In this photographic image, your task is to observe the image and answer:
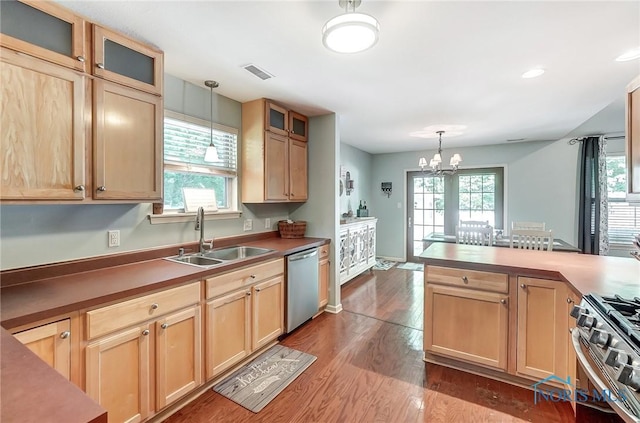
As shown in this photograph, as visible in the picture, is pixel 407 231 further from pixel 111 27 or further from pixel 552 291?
pixel 111 27

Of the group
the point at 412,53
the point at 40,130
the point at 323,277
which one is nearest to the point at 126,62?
the point at 40,130

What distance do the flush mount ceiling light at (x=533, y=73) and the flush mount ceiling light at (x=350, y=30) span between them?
1.63 meters

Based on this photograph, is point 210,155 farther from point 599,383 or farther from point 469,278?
point 599,383

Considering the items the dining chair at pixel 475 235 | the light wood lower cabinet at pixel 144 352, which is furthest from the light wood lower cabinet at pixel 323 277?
the dining chair at pixel 475 235

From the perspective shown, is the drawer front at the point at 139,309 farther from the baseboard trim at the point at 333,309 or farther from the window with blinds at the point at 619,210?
the window with blinds at the point at 619,210

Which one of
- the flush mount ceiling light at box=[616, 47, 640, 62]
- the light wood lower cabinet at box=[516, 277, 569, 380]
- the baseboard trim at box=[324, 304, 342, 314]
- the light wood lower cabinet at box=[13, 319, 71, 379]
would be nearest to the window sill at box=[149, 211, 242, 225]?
the light wood lower cabinet at box=[13, 319, 71, 379]

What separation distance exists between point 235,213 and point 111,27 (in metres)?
1.73

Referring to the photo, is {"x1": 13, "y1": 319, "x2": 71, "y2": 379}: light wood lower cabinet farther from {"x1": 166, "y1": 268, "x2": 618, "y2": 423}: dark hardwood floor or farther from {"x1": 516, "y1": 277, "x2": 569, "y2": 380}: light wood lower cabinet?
{"x1": 516, "y1": 277, "x2": 569, "y2": 380}: light wood lower cabinet

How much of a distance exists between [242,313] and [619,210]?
5.92 metres

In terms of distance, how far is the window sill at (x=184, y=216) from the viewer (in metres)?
2.26

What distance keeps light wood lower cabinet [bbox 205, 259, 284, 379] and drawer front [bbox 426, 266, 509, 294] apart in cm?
136

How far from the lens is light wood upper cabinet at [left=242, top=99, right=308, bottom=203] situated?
2.93 meters

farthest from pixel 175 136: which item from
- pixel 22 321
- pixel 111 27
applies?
pixel 22 321

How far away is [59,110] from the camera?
1491mm
